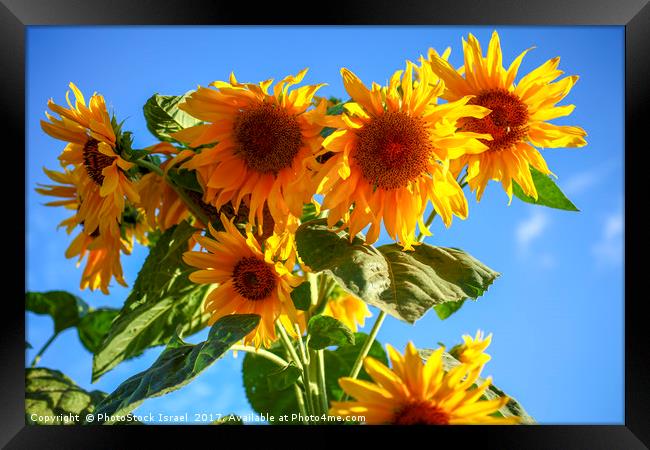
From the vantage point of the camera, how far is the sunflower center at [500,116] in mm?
961

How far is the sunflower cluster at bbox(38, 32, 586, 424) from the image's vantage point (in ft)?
2.86

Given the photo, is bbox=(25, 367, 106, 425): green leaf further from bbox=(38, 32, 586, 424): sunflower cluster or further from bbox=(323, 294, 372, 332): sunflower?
bbox=(323, 294, 372, 332): sunflower

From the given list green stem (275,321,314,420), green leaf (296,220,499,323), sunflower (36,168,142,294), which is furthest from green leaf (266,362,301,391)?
sunflower (36,168,142,294)

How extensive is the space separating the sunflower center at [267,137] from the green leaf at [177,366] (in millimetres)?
218

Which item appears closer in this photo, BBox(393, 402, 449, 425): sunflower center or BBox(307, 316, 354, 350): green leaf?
BBox(393, 402, 449, 425): sunflower center

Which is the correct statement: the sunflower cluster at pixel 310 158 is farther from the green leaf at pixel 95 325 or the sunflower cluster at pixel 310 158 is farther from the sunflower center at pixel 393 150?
the green leaf at pixel 95 325

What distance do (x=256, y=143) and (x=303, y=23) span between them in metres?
0.22

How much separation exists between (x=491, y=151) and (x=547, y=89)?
115 millimetres

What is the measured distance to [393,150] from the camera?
88cm

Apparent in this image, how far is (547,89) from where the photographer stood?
96cm

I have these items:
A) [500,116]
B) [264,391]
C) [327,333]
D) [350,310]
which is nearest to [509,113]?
[500,116]

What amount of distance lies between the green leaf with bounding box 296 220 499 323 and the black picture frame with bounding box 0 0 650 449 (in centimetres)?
25

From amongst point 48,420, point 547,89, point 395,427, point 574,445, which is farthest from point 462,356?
point 48,420
